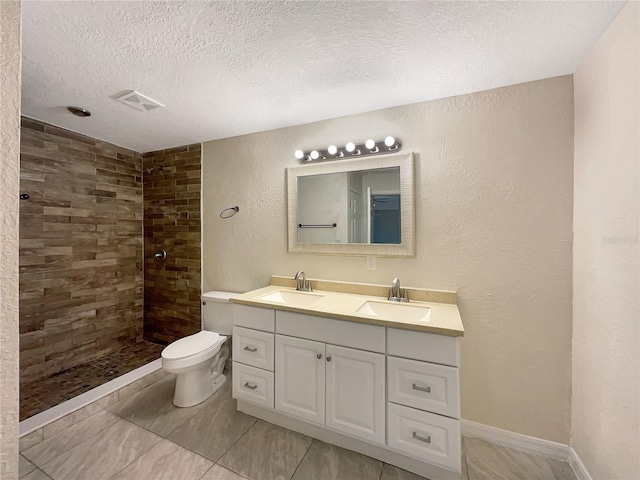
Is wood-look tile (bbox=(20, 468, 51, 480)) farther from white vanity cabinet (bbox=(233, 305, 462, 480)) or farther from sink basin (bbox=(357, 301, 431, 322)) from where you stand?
sink basin (bbox=(357, 301, 431, 322))

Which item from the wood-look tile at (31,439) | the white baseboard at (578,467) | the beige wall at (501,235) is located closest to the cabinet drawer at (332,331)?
the beige wall at (501,235)

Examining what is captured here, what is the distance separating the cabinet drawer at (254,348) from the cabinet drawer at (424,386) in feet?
2.59

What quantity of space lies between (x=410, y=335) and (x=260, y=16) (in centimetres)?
169

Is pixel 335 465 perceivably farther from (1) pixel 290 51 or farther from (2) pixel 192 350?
(1) pixel 290 51

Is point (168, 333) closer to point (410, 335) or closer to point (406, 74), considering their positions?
point (410, 335)

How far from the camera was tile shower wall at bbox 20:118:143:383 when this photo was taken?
2.18m

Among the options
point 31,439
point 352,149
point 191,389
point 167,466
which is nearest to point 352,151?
point 352,149

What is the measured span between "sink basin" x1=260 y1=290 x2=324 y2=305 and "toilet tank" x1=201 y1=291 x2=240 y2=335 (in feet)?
1.68

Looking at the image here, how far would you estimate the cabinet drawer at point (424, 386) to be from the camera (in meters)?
1.34

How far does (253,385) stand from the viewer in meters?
1.84

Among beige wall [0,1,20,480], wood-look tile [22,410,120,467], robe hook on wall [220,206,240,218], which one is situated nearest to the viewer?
beige wall [0,1,20,480]

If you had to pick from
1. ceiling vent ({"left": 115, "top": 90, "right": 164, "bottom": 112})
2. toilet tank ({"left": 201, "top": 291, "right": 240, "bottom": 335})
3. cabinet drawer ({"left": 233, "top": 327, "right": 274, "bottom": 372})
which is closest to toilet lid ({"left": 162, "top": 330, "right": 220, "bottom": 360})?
toilet tank ({"left": 201, "top": 291, "right": 240, "bottom": 335})

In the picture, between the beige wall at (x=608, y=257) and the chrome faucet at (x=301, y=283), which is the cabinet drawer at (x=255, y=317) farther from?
the beige wall at (x=608, y=257)

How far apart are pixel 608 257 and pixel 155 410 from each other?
288cm
